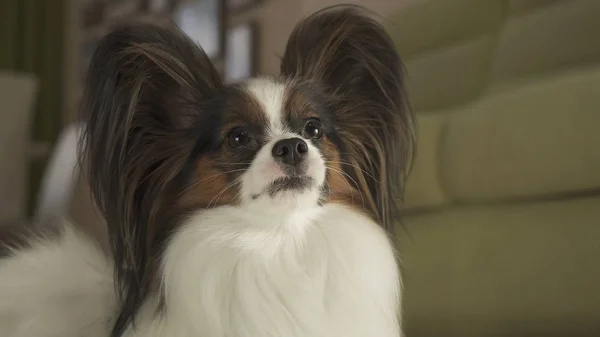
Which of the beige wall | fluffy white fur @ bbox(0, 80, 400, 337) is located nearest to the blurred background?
fluffy white fur @ bbox(0, 80, 400, 337)

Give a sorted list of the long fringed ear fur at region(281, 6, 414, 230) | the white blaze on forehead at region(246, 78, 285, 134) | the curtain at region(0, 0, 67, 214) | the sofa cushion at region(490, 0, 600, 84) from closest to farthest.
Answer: the white blaze on forehead at region(246, 78, 285, 134) → the long fringed ear fur at region(281, 6, 414, 230) → the sofa cushion at region(490, 0, 600, 84) → the curtain at region(0, 0, 67, 214)

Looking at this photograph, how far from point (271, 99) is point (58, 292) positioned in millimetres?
680

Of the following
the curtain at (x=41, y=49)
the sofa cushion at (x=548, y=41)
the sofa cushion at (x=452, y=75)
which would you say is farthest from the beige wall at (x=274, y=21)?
the curtain at (x=41, y=49)

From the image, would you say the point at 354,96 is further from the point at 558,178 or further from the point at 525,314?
the point at 525,314

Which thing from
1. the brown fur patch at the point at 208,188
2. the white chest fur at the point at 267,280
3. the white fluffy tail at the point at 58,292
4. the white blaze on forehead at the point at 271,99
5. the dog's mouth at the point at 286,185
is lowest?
the white fluffy tail at the point at 58,292

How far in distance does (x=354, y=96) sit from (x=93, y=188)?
0.64 meters

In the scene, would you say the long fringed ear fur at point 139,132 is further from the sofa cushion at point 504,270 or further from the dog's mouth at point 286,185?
the sofa cushion at point 504,270

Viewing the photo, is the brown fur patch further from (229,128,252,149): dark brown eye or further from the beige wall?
the beige wall

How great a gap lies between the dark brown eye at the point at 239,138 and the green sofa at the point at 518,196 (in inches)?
24.5

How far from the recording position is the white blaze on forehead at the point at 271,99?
1.40 metres

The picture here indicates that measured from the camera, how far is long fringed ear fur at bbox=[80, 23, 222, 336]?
133 cm

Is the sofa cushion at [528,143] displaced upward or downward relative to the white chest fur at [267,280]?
upward

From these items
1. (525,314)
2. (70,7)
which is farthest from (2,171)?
(525,314)

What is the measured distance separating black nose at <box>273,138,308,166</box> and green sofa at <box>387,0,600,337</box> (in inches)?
24.0
